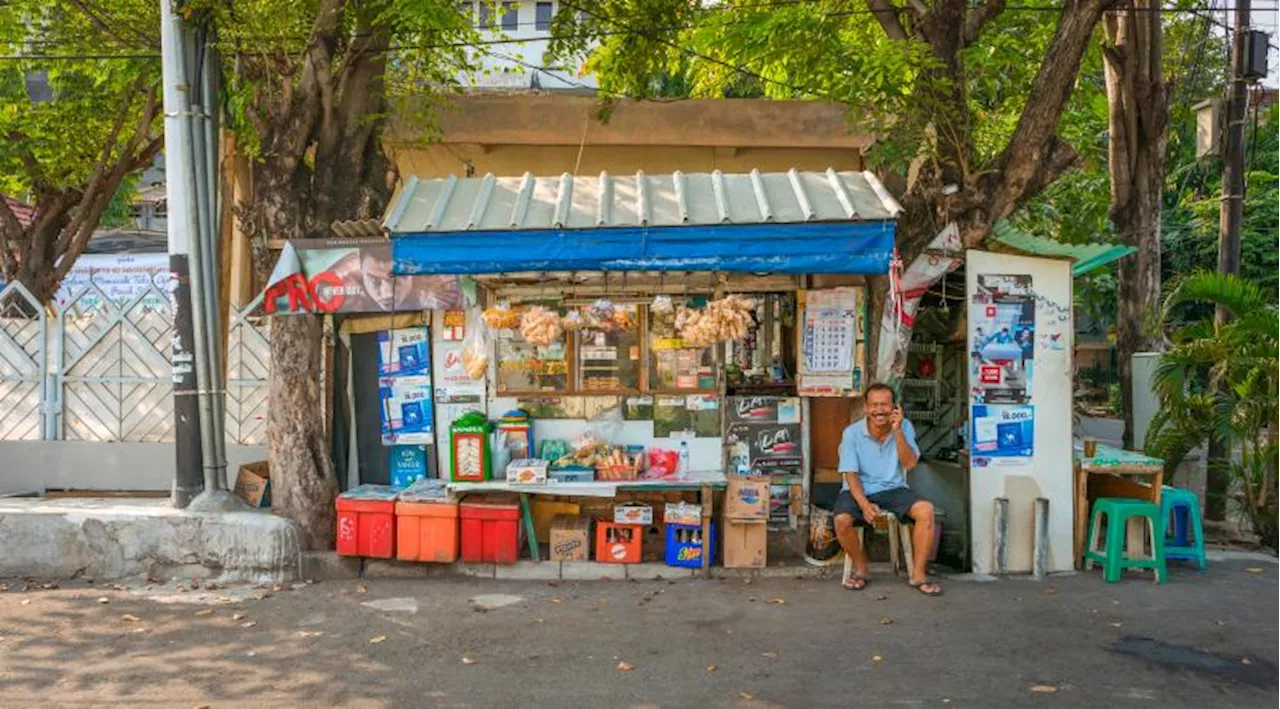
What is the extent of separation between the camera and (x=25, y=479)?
901cm

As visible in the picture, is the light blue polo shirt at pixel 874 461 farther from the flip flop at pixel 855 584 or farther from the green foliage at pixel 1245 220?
the green foliage at pixel 1245 220

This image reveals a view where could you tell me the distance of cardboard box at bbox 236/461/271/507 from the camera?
7.94 m

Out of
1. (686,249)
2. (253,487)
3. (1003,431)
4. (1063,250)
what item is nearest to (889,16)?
(1063,250)

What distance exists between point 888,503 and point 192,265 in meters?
5.56

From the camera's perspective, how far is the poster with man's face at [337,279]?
7.13 m

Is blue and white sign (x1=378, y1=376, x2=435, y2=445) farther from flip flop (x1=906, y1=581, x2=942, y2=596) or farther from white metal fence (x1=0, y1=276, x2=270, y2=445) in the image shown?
flip flop (x1=906, y1=581, x2=942, y2=596)

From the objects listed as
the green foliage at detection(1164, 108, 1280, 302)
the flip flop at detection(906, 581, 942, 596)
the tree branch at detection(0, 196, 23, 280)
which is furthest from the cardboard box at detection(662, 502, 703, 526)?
the green foliage at detection(1164, 108, 1280, 302)

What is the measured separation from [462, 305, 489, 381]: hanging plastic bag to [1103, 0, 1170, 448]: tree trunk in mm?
6554

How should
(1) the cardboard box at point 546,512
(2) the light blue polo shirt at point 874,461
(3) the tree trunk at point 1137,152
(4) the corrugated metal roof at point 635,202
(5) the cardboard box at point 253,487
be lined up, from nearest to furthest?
(4) the corrugated metal roof at point 635,202
(2) the light blue polo shirt at point 874,461
(1) the cardboard box at point 546,512
(5) the cardboard box at point 253,487
(3) the tree trunk at point 1137,152

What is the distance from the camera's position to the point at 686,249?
6445mm

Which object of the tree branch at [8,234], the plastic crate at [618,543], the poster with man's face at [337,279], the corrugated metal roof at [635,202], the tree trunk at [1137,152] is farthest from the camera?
the tree branch at [8,234]

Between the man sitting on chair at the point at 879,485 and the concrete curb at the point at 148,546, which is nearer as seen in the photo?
the man sitting on chair at the point at 879,485

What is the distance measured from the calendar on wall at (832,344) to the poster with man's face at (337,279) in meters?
2.80

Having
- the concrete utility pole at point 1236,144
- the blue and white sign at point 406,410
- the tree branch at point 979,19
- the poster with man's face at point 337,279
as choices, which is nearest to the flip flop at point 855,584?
the blue and white sign at point 406,410
